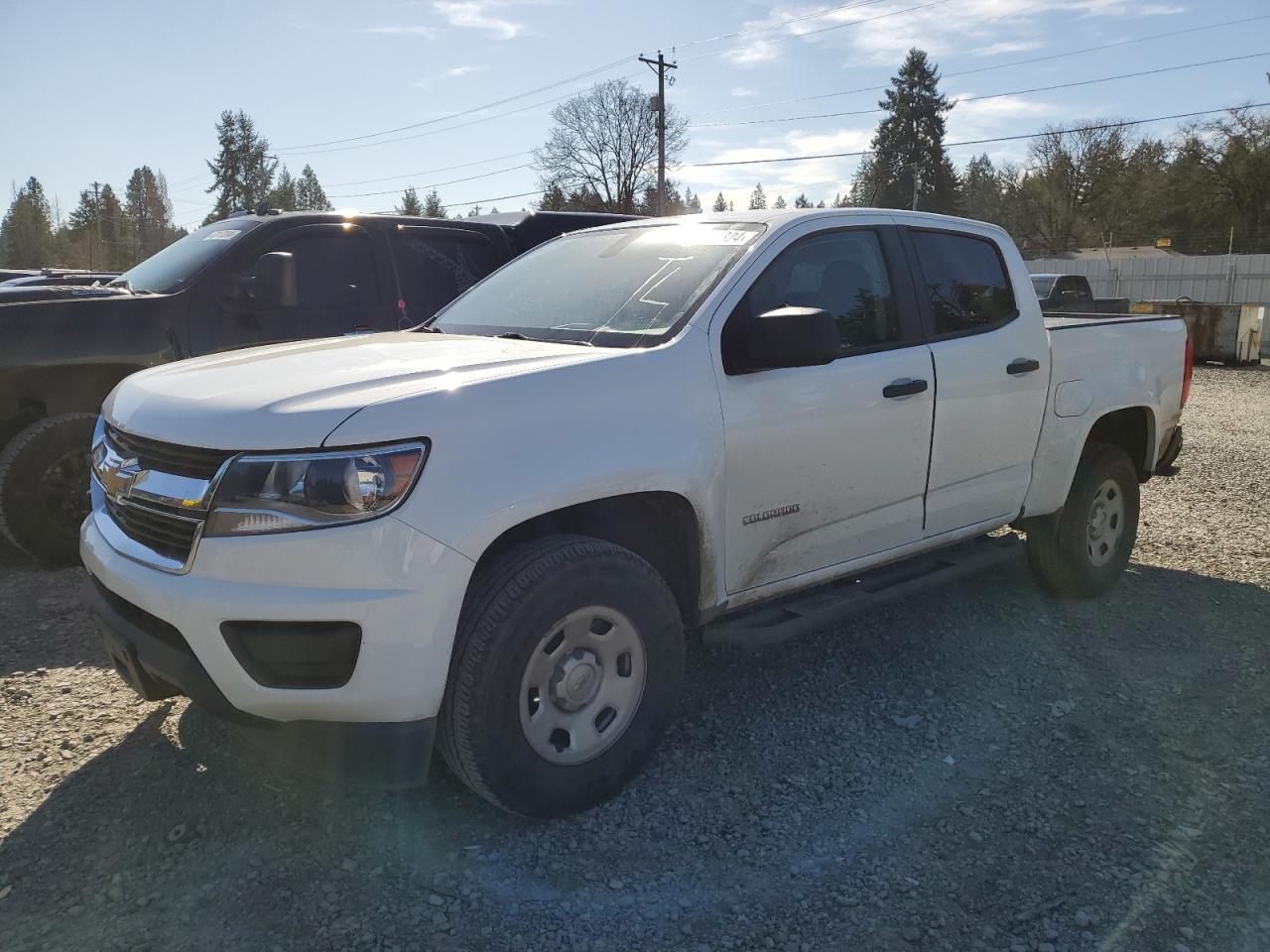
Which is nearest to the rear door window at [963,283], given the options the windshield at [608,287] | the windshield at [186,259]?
the windshield at [608,287]

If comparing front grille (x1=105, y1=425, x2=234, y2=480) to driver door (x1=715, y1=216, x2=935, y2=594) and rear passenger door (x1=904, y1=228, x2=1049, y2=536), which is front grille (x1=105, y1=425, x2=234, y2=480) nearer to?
driver door (x1=715, y1=216, x2=935, y2=594)

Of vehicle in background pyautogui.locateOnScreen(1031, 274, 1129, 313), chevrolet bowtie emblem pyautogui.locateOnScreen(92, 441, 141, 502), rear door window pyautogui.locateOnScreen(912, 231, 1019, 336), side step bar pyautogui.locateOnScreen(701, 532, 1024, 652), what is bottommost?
side step bar pyautogui.locateOnScreen(701, 532, 1024, 652)

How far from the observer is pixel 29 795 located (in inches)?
118

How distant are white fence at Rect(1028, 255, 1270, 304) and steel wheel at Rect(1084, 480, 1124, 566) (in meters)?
29.1

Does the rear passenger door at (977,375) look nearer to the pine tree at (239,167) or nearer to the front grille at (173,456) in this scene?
the front grille at (173,456)

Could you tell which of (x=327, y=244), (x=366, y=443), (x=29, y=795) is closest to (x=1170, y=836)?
(x=366, y=443)

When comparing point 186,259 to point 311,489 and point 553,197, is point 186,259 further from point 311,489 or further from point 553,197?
point 553,197

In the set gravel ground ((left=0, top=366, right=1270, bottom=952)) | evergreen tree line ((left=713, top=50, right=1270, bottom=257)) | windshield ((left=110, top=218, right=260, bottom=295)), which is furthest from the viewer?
evergreen tree line ((left=713, top=50, right=1270, bottom=257))

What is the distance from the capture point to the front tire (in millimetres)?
2551

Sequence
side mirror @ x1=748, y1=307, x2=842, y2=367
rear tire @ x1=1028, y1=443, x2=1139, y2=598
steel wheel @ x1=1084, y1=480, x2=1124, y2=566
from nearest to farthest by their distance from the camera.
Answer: side mirror @ x1=748, y1=307, x2=842, y2=367
rear tire @ x1=1028, y1=443, x2=1139, y2=598
steel wheel @ x1=1084, y1=480, x2=1124, y2=566

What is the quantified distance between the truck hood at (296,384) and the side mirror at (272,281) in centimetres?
204

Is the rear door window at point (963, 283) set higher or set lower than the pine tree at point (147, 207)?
lower

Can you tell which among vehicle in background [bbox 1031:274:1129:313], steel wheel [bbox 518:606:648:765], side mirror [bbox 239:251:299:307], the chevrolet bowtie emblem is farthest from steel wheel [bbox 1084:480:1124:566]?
vehicle in background [bbox 1031:274:1129:313]

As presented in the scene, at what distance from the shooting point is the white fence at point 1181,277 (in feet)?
102
